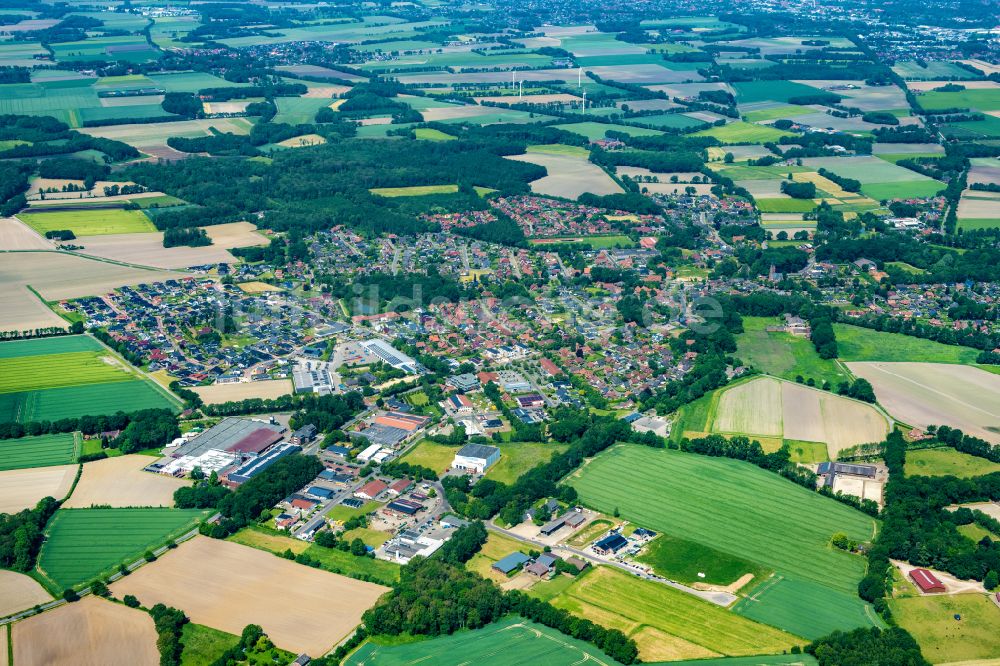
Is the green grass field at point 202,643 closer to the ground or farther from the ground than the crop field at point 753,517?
closer to the ground

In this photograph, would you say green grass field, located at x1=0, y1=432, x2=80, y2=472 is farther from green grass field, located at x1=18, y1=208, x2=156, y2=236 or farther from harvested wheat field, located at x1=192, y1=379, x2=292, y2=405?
green grass field, located at x1=18, y1=208, x2=156, y2=236

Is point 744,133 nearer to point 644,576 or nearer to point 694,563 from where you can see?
point 694,563

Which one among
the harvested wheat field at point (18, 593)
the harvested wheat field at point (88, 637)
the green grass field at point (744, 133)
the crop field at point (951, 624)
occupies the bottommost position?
the harvested wheat field at point (18, 593)

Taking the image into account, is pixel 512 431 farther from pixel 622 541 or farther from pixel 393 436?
pixel 622 541

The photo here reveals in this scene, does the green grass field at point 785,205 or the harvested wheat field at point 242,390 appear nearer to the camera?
the harvested wheat field at point 242,390

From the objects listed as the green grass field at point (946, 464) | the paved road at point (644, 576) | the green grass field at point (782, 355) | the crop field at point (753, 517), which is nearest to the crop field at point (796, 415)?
the green grass field at point (782, 355)

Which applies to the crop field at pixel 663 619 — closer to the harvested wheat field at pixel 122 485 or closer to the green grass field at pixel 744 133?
the harvested wheat field at pixel 122 485
